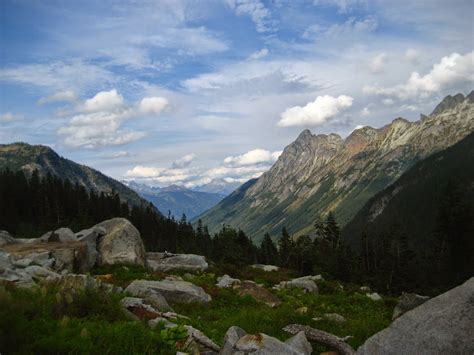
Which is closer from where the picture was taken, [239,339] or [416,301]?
[239,339]

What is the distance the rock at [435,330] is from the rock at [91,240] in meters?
25.5

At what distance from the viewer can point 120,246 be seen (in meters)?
33.4

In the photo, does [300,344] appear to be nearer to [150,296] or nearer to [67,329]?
[67,329]

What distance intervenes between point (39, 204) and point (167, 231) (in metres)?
53.4

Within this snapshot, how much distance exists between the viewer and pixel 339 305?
25000mm

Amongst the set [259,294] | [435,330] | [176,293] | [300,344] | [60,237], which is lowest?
[259,294]

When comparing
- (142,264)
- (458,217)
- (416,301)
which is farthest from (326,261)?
(416,301)

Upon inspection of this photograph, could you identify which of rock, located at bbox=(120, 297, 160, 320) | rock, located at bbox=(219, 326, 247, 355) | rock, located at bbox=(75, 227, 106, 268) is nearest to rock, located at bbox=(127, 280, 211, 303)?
rock, located at bbox=(120, 297, 160, 320)

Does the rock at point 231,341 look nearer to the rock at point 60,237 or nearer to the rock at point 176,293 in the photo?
the rock at point 176,293

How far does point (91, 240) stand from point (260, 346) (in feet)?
95.5

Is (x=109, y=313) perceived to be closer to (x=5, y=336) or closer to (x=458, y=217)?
(x=5, y=336)

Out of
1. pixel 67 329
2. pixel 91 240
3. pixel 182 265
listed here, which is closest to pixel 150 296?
pixel 67 329

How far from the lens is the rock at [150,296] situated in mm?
14766

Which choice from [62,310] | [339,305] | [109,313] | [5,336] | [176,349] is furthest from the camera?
[339,305]
